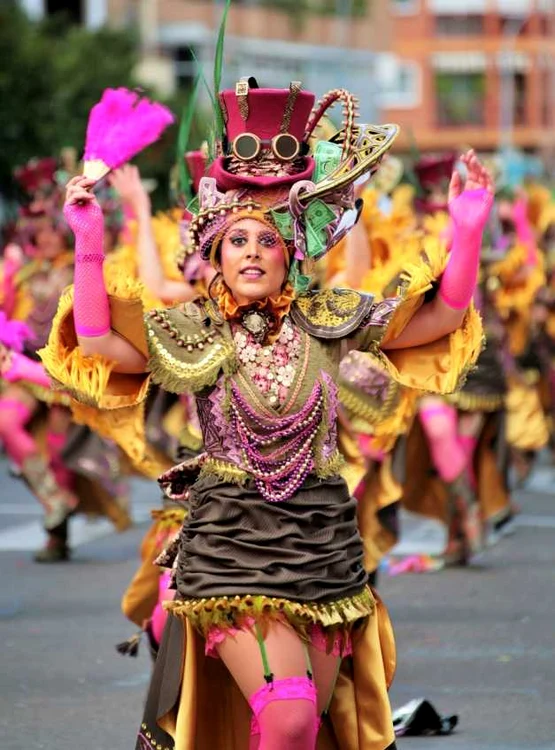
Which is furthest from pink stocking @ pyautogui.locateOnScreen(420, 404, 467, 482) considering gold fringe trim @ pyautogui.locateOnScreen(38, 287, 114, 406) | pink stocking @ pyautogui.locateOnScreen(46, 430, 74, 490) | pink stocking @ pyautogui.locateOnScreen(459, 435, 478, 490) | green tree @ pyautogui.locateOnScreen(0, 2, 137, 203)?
green tree @ pyautogui.locateOnScreen(0, 2, 137, 203)

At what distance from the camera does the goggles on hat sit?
18.9ft

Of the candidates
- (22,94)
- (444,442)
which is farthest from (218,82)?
(22,94)

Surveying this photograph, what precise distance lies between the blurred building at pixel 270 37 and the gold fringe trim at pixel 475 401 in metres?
39.2

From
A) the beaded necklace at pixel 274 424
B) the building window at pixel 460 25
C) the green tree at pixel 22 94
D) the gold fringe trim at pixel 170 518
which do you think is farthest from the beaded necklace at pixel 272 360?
the building window at pixel 460 25

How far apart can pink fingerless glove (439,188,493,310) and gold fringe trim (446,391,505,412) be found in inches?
244

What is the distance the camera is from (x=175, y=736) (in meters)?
5.60

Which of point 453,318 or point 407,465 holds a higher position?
point 453,318

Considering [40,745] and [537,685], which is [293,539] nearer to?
[40,745]

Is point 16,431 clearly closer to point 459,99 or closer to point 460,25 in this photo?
point 460,25

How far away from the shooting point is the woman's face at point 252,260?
224 inches

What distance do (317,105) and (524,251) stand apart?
27.6 feet

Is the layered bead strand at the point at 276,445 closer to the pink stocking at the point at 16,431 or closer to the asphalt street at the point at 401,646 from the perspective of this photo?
the asphalt street at the point at 401,646

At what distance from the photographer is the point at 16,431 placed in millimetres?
12414

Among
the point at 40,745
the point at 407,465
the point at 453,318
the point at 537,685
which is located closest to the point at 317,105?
the point at 453,318
